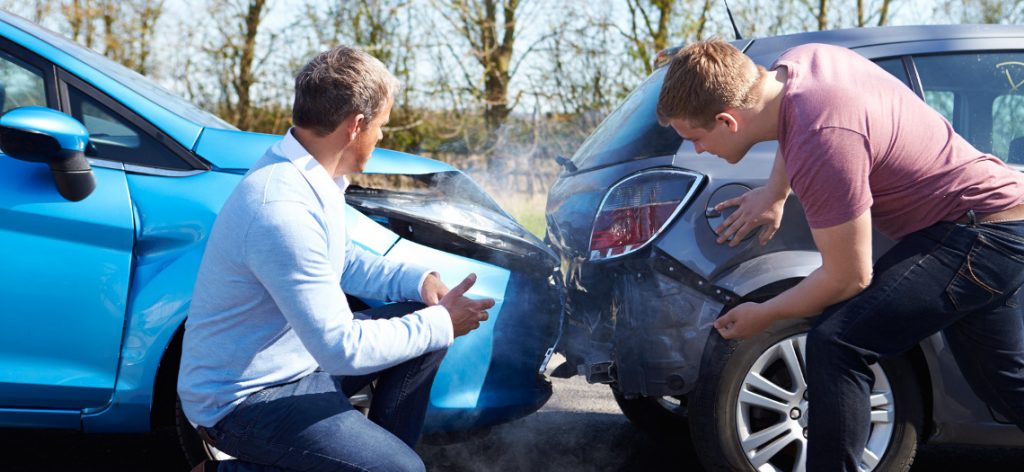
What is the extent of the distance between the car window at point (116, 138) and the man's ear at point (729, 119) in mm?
1544

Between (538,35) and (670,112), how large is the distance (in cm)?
870

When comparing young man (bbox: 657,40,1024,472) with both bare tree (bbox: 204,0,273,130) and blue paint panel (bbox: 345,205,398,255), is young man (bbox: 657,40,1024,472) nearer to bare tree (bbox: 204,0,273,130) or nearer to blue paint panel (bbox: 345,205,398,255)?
blue paint panel (bbox: 345,205,398,255)

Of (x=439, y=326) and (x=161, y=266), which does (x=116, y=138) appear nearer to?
(x=161, y=266)

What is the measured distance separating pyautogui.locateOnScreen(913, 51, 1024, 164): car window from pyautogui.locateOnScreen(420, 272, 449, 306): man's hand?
172 centimetres

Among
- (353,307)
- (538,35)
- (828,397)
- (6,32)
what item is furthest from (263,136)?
(538,35)

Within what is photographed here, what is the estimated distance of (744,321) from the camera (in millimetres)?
2521

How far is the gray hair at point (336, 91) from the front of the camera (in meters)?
2.20

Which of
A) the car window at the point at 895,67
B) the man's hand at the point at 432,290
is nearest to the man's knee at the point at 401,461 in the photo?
the man's hand at the point at 432,290

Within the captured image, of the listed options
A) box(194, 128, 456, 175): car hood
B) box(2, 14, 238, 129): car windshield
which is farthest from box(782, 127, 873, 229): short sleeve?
box(2, 14, 238, 129): car windshield

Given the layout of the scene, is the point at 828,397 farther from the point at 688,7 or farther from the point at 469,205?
the point at 688,7

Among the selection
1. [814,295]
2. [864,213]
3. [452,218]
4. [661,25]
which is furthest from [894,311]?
[661,25]

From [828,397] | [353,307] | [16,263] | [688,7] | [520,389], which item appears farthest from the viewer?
[688,7]

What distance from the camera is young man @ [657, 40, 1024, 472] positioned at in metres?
2.25

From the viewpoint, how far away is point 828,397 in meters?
2.36
